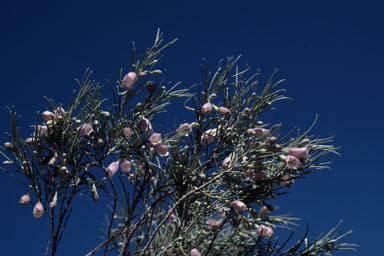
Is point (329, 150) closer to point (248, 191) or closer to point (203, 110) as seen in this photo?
point (248, 191)

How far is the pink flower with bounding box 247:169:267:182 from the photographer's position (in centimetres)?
242

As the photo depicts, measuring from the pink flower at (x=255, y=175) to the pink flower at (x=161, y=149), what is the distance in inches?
22.1

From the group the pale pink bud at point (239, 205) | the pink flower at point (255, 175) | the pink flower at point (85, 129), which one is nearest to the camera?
the pale pink bud at point (239, 205)

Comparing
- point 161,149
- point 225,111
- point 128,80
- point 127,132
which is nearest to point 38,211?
point 127,132

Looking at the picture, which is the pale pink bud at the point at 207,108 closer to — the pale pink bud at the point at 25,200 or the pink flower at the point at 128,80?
the pink flower at the point at 128,80

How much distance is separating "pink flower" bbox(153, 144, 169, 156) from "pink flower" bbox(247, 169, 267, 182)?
0.56 m

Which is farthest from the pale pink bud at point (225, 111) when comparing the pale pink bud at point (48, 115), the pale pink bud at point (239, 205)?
the pale pink bud at point (48, 115)

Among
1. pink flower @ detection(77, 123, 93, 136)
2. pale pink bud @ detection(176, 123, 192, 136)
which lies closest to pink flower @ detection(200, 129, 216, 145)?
pale pink bud @ detection(176, 123, 192, 136)

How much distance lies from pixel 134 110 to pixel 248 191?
90 centimetres

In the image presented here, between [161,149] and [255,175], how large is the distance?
2.10ft

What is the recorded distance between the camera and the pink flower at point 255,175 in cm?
242

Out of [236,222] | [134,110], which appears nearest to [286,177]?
[236,222]

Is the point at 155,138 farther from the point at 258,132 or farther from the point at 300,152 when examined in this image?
the point at 300,152

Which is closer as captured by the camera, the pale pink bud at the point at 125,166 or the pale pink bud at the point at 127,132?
the pale pink bud at the point at 127,132
